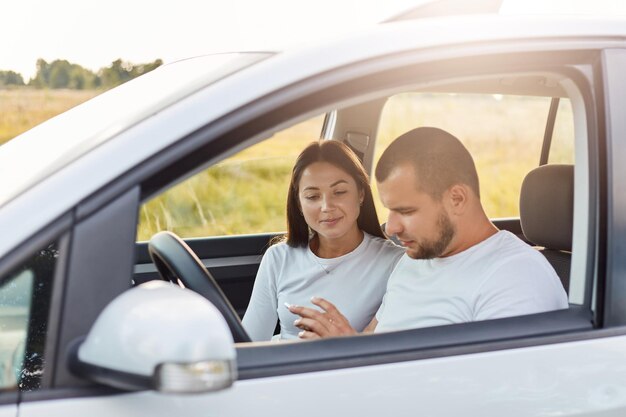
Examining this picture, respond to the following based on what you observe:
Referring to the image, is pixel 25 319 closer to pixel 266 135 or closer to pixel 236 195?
pixel 266 135

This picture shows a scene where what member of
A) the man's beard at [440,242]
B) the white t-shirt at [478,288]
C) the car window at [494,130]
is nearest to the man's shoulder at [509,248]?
the white t-shirt at [478,288]

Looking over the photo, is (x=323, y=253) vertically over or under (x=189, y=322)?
over

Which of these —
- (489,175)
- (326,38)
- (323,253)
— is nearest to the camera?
(326,38)

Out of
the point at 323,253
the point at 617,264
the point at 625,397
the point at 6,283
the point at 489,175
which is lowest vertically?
the point at 625,397

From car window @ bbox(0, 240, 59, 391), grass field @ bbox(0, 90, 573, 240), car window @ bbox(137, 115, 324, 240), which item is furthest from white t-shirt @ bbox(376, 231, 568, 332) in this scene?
car window @ bbox(137, 115, 324, 240)

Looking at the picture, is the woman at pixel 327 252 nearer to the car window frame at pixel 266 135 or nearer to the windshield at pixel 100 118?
the windshield at pixel 100 118

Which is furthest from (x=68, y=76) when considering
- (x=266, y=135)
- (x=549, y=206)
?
(x=266, y=135)

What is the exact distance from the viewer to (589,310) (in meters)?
1.84

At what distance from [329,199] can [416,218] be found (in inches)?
28.8

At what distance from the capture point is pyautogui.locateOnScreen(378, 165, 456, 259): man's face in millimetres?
2367

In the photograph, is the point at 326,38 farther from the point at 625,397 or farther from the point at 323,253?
the point at 323,253

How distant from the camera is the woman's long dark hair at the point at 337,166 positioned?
3113mm

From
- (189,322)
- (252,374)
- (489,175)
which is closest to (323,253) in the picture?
(252,374)

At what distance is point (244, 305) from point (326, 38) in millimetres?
1916
